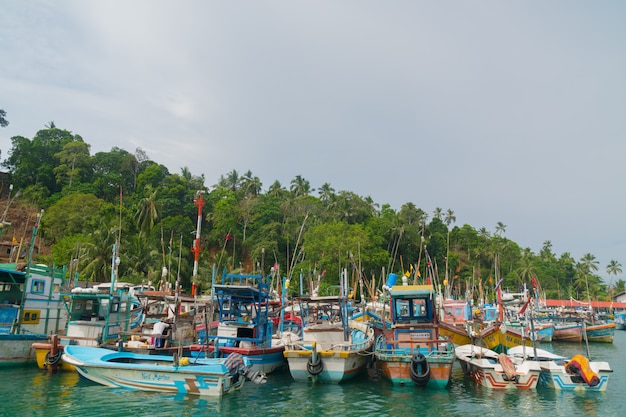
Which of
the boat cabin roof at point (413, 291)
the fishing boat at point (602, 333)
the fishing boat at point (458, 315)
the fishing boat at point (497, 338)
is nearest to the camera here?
the boat cabin roof at point (413, 291)

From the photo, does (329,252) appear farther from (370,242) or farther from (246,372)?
(246,372)

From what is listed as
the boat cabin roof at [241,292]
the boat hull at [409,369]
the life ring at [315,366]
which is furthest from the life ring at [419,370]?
the boat cabin roof at [241,292]

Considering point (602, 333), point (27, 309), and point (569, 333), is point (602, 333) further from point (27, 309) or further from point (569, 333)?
point (27, 309)

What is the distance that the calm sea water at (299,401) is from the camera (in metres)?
14.0

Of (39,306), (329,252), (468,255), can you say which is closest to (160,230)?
(329,252)


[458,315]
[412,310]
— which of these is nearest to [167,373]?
[412,310]

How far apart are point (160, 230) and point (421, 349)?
47211mm

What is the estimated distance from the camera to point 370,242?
58562mm

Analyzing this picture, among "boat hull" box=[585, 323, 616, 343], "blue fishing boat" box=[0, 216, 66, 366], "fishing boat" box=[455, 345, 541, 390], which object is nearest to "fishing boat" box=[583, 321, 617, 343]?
"boat hull" box=[585, 323, 616, 343]

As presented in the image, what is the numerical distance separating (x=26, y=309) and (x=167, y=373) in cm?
1111

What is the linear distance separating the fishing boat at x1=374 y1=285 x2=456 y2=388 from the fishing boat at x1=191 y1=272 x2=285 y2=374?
5.08m

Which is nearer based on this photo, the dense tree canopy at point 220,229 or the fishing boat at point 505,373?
the fishing boat at point 505,373

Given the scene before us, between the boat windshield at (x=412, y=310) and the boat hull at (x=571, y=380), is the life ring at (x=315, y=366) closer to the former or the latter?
the boat windshield at (x=412, y=310)

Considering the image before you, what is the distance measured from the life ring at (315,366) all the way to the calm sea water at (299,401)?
25.1 inches
